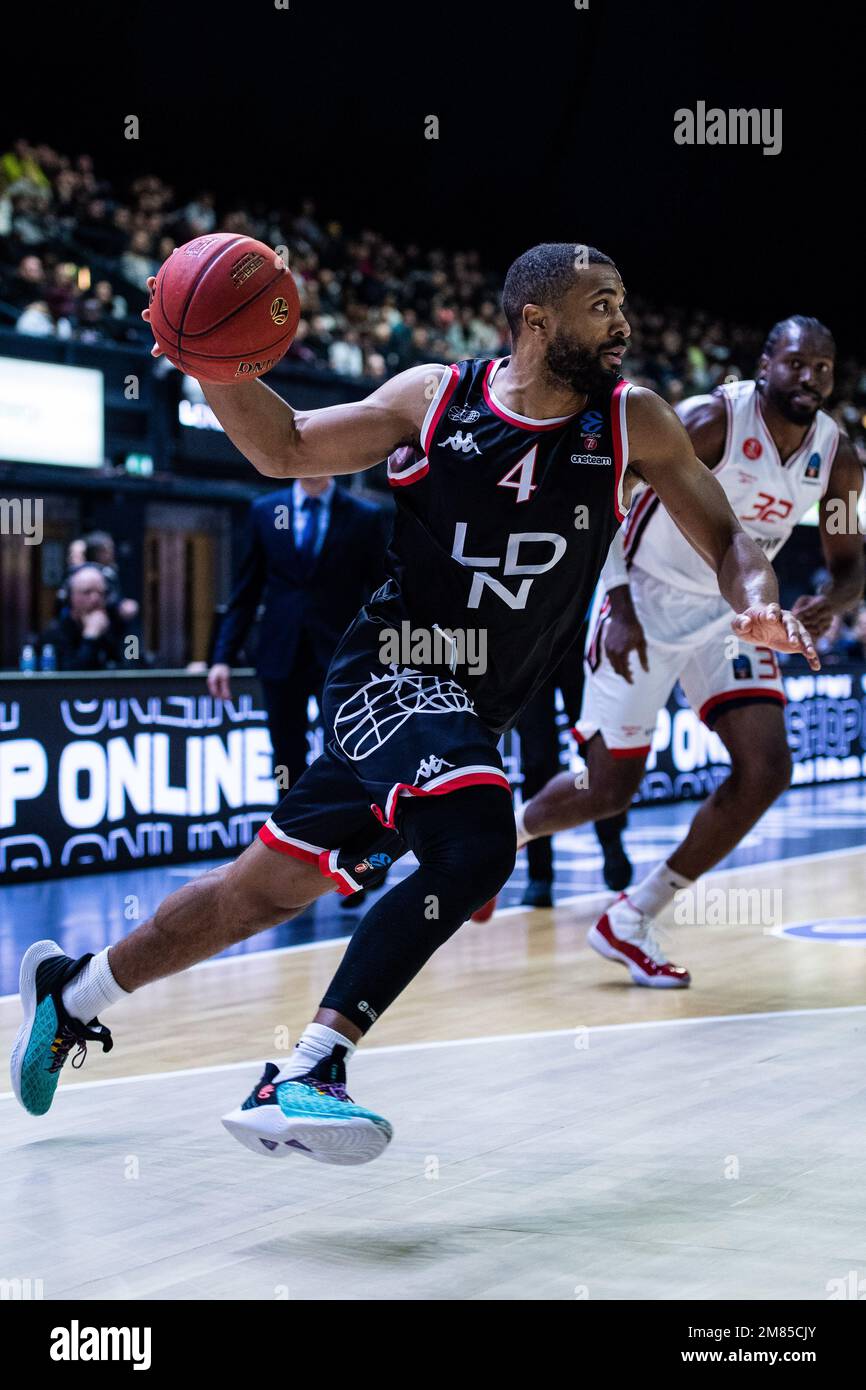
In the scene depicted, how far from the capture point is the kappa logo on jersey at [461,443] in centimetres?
294

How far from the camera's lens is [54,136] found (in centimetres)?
1748

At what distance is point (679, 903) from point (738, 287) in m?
18.3

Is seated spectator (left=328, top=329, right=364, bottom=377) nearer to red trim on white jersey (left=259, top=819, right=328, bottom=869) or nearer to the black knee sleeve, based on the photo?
red trim on white jersey (left=259, top=819, right=328, bottom=869)

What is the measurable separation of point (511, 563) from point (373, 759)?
0.48 metres

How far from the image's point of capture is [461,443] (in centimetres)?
294

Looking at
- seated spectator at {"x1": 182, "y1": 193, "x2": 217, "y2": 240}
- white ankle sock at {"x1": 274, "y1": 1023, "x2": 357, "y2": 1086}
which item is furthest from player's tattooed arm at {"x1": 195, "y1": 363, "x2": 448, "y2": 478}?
seated spectator at {"x1": 182, "y1": 193, "x2": 217, "y2": 240}

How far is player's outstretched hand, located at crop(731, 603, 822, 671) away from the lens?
108 inches

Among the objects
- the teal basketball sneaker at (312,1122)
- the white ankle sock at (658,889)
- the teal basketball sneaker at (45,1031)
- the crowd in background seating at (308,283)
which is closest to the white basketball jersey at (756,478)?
the white ankle sock at (658,889)

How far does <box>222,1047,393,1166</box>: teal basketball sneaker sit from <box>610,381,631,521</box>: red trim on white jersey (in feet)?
4.06

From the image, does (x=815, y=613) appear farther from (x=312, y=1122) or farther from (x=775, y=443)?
(x=312, y=1122)

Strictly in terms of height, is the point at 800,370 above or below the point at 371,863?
above

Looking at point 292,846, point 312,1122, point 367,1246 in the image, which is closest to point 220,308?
point 292,846

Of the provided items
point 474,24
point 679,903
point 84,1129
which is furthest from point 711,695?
point 474,24

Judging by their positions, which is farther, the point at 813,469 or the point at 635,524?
the point at 635,524
